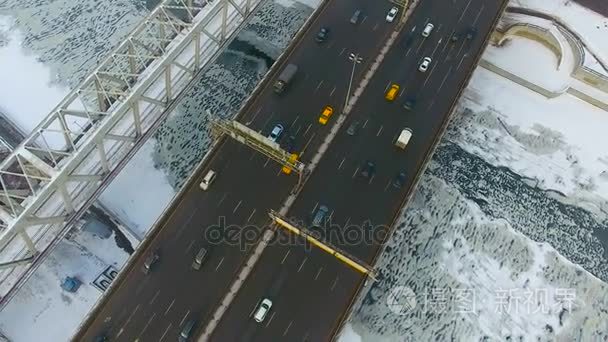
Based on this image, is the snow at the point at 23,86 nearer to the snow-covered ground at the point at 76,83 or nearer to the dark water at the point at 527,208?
the snow-covered ground at the point at 76,83

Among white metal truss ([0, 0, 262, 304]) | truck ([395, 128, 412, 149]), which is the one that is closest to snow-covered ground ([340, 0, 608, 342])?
truck ([395, 128, 412, 149])

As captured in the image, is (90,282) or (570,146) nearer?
(90,282)

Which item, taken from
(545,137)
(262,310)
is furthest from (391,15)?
(262,310)

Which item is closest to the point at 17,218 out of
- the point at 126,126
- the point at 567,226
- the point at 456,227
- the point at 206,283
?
the point at 126,126

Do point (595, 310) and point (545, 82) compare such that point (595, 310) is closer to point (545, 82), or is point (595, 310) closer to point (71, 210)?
point (545, 82)

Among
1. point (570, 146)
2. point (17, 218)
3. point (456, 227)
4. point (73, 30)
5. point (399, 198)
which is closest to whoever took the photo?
point (17, 218)

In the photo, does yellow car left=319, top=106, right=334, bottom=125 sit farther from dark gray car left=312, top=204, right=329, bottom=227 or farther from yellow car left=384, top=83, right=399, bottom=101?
dark gray car left=312, top=204, right=329, bottom=227
